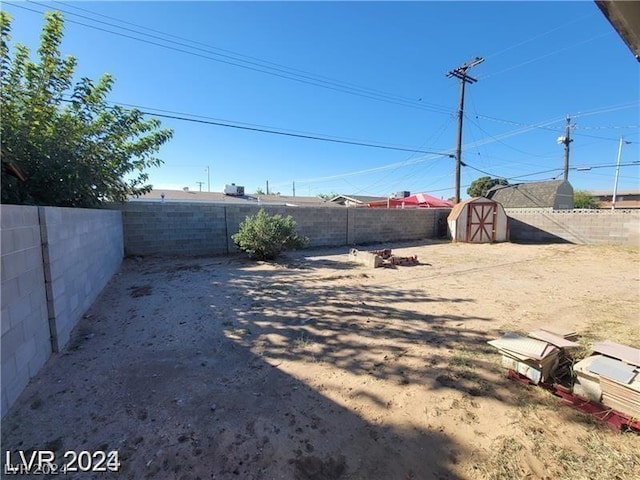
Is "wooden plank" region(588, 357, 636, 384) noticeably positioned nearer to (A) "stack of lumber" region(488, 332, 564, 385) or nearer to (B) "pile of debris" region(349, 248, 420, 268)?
(A) "stack of lumber" region(488, 332, 564, 385)

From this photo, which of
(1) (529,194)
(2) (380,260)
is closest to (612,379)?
(2) (380,260)

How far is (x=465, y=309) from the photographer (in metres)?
4.28

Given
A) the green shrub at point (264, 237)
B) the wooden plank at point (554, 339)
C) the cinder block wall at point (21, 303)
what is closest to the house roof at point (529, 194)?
the green shrub at point (264, 237)

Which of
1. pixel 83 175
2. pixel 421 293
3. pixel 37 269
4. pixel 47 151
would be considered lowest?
pixel 421 293

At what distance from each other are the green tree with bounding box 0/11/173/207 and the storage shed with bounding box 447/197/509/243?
44.2 ft

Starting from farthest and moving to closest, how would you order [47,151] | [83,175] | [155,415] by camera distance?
[83,175] < [47,151] < [155,415]

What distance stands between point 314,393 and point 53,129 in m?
6.03

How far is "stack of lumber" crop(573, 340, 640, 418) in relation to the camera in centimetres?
191

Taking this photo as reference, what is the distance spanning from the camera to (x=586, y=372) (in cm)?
214

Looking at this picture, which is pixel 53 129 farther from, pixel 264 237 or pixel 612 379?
pixel 612 379

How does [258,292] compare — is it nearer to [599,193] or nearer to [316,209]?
[316,209]

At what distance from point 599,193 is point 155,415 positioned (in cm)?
5852

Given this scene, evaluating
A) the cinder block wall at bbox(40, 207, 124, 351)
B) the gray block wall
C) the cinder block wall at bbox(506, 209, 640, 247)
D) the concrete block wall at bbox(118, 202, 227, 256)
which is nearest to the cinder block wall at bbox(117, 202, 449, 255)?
the concrete block wall at bbox(118, 202, 227, 256)

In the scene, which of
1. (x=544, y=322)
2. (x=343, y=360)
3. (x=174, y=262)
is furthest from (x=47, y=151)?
(x=544, y=322)
